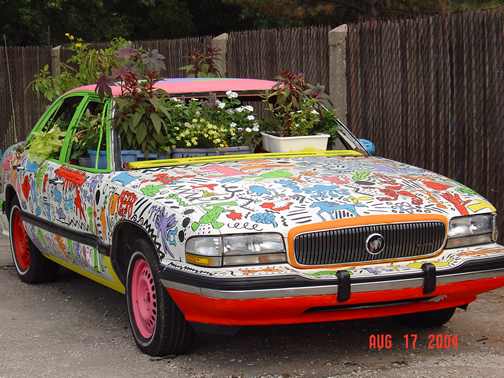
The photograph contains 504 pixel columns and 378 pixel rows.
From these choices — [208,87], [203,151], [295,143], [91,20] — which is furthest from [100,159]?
[91,20]

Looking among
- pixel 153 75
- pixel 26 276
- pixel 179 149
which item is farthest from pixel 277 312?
pixel 26 276

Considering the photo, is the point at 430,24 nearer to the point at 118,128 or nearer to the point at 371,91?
the point at 371,91

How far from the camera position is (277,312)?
3.49 meters

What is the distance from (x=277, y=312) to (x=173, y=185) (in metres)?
0.98

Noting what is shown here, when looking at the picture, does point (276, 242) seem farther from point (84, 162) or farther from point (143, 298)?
point (84, 162)

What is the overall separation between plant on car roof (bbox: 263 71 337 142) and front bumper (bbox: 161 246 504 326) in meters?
1.83

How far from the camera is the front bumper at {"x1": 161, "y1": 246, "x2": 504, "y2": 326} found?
3406 mm

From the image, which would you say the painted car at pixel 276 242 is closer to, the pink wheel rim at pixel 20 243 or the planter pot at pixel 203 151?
the planter pot at pixel 203 151

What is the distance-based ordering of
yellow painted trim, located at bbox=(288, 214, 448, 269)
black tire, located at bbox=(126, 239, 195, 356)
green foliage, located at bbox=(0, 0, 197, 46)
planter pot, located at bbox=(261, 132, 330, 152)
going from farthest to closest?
green foliage, located at bbox=(0, 0, 197, 46)
planter pot, located at bbox=(261, 132, 330, 152)
black tire, located at bbox=(126, 239, 195, 356)
yellow painted trim, located at bbox=(288, 214, 448, 269)

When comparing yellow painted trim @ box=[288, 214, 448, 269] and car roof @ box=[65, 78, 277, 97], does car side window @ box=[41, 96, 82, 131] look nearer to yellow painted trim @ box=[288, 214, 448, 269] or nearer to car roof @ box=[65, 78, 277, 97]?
car roof @ box=[65, 78, 277, 97]

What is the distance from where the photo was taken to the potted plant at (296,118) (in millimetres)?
5062

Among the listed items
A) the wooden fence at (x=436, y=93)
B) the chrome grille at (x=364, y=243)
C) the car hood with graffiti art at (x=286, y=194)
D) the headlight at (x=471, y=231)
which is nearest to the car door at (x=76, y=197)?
the car hood with graffiti art at (x=286, y=194)

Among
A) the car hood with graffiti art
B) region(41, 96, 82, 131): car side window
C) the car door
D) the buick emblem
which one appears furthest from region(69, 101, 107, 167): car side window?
the buick emblem

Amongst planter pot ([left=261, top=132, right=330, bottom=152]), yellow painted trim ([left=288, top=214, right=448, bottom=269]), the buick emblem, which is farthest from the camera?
planter pot ([left=261, top=132, right=330, bottom=152])
